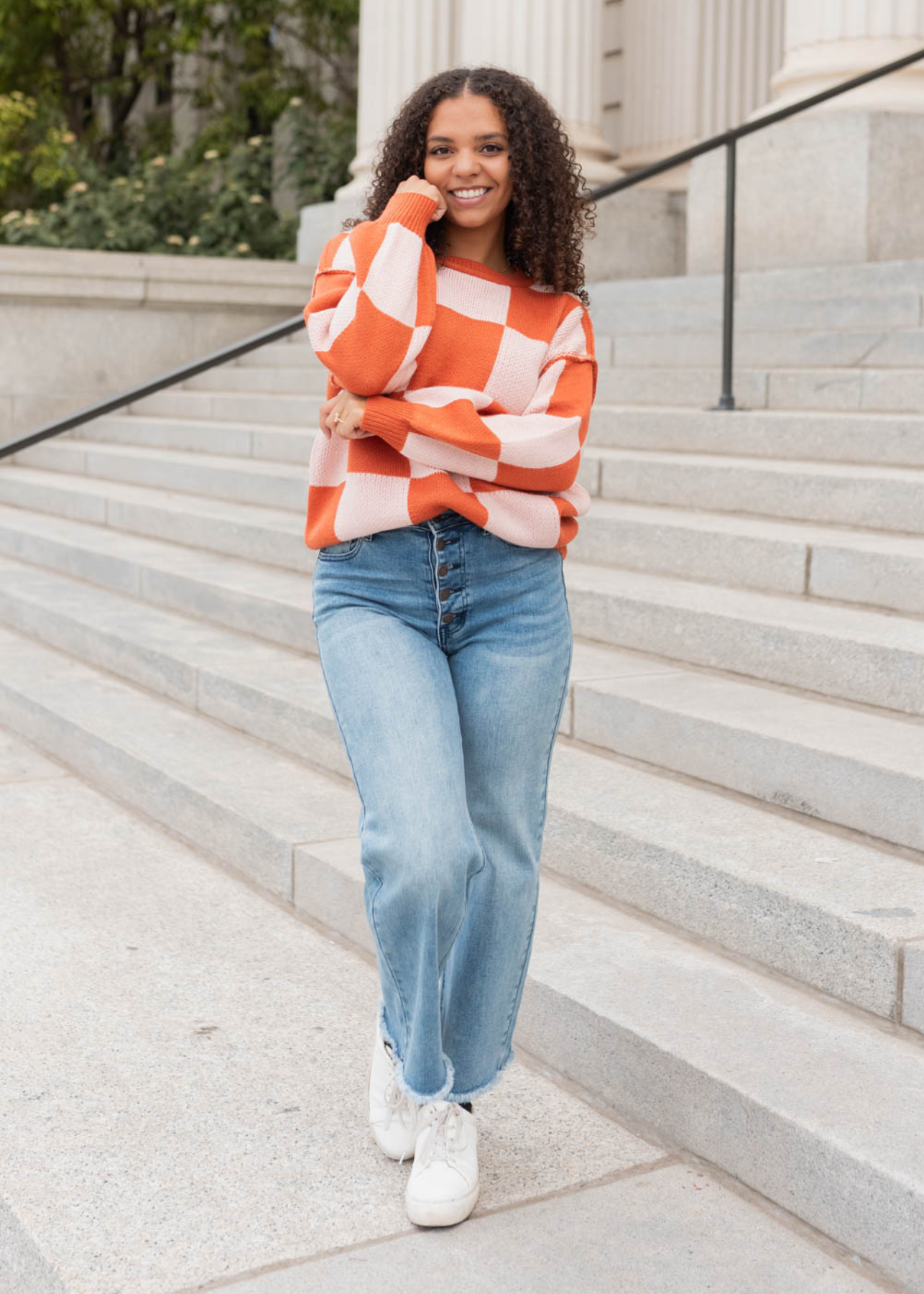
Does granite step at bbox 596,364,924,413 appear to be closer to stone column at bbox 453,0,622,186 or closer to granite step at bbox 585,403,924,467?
granite step at bbox 585,403,924,467

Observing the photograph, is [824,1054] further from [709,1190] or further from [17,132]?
[17,132]

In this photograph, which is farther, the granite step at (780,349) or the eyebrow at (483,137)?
the granite step at (780,349)

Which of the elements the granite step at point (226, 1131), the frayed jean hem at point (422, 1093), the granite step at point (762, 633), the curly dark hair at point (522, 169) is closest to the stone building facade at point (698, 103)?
the granite step at point (762, 633)

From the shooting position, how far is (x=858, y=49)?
346 inches

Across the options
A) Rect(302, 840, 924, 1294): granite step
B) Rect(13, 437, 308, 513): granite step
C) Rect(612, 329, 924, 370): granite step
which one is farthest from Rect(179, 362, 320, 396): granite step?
Rect(302, 840, 924, 1294): granite step

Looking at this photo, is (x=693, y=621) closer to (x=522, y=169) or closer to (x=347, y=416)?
(x=522, y=169)

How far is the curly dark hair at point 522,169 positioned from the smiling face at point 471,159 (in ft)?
0.05

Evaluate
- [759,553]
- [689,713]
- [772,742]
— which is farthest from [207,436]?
[772,742]

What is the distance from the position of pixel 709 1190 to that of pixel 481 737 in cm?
96

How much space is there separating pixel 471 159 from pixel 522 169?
89mm

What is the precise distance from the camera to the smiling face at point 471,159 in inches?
102

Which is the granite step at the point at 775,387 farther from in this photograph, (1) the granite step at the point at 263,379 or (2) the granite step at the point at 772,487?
(1) the granite step at the point at 263,379

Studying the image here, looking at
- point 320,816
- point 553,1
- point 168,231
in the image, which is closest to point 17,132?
point 168,231

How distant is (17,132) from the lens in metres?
16.8
